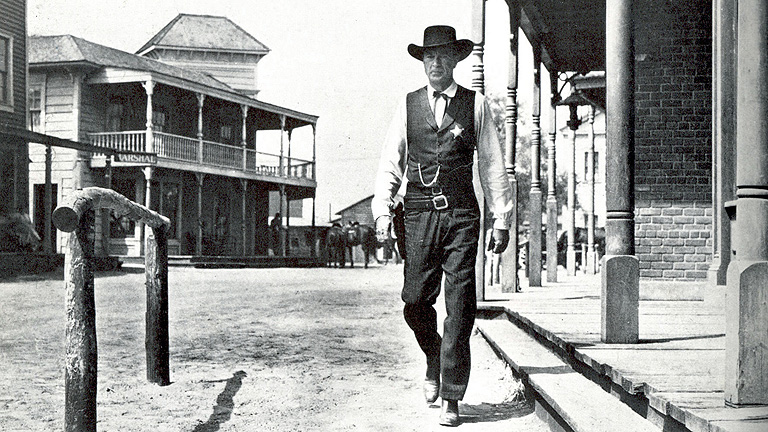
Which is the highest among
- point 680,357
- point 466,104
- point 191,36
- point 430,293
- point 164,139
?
point 191,36

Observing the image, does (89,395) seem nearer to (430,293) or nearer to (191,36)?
(430,293)

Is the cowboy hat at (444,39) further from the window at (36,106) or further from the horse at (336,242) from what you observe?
the horse at (336,242)

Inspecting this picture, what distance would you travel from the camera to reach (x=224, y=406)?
474cm

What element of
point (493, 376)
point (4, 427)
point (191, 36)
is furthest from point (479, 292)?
point (191, 36)

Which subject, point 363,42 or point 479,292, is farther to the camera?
point 363,42

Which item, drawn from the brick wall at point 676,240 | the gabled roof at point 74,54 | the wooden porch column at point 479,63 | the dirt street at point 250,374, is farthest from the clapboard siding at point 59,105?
the brick wall at point 676,240

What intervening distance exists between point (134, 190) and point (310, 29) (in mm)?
8565

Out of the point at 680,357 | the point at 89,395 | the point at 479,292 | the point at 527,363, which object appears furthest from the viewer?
the point at 479,292

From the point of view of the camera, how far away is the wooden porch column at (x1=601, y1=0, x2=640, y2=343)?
450 centimetres

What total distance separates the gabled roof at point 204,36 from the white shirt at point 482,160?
33915 millimetres

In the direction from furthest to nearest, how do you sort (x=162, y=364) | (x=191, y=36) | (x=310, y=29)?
(x=191, y=36) < (x=310, y=29) < (x=162, y=364)

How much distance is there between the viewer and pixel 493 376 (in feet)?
18.8

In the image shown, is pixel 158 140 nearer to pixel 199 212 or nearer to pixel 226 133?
pixel 199 212

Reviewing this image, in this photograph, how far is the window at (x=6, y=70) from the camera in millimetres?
17984
